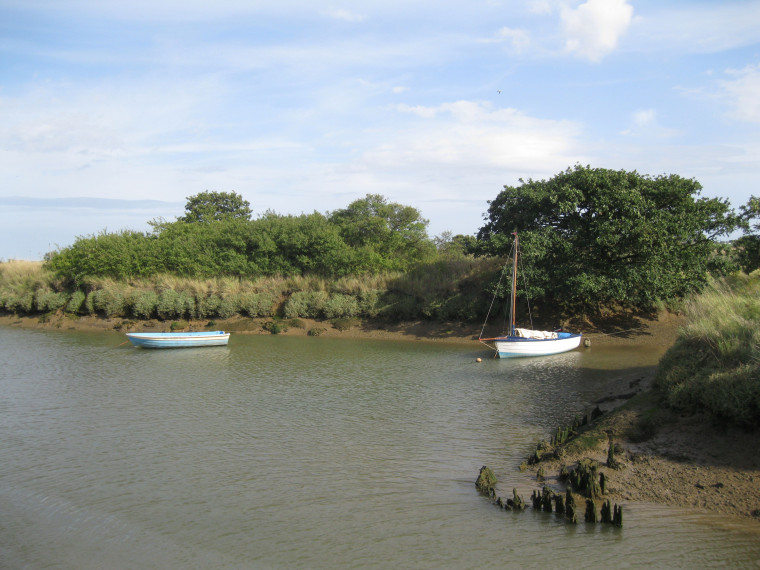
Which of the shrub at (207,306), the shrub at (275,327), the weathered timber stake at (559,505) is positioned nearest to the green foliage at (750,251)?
the weathered timber stake at (559,505)

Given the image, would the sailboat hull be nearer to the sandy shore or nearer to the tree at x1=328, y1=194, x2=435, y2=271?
the sandy shore

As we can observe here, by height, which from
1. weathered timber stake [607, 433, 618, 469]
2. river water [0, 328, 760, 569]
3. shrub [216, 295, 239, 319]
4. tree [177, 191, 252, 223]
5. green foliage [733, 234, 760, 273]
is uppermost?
tree [177, 191, 252, 223]

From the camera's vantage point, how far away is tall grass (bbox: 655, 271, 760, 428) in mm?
10461

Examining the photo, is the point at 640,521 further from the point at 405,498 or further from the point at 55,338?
the point at 55,338

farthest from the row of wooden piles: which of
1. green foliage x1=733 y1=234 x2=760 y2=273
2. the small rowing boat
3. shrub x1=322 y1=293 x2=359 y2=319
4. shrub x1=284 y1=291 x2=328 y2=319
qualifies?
shrub x1=284 y1=291 x2=328 y2=319

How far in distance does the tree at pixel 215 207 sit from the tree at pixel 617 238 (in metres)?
40.1

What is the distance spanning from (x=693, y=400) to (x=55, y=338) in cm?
3399

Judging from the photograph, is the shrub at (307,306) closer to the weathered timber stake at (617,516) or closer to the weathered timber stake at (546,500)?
the weathered timber stake at (546,500)

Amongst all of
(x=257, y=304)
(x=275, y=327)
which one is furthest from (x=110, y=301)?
(x=275, y=327)

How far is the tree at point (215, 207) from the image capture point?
209ft

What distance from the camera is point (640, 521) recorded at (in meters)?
8.94

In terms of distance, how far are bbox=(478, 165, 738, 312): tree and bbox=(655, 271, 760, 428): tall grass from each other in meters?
13.8

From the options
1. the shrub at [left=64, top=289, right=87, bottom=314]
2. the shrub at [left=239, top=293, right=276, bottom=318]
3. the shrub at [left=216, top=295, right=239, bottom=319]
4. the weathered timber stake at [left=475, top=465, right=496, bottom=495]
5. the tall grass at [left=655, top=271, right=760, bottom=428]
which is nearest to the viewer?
the weathered timber stake at [left=475, top=465, right=496, bottom=495]

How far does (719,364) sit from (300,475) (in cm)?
878
